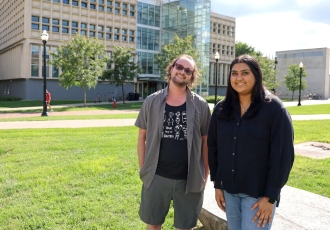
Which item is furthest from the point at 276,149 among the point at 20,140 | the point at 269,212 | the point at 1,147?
the point at 20,140

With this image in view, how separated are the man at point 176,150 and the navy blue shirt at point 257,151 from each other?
38 centimetres

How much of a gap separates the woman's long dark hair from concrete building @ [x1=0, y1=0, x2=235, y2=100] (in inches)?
1603

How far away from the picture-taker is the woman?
2324 mm

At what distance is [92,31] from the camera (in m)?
46.4

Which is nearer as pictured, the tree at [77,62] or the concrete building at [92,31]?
the tree at [77,62]

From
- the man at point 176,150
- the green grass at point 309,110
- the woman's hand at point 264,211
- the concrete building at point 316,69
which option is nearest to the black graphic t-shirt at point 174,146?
the man at point 176,150

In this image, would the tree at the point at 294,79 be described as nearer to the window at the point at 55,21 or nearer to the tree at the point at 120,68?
the tree at the point at 120,68

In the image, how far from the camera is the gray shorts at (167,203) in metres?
2.99

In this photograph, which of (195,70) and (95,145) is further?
(95,145)

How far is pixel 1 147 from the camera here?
28.2 ft

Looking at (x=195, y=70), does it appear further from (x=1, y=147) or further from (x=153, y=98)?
(x=1, y=147)

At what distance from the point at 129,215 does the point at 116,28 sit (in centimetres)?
4708

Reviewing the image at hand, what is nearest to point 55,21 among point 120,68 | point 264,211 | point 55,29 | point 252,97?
point 55,29

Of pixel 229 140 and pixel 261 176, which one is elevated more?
pixel 229 140
